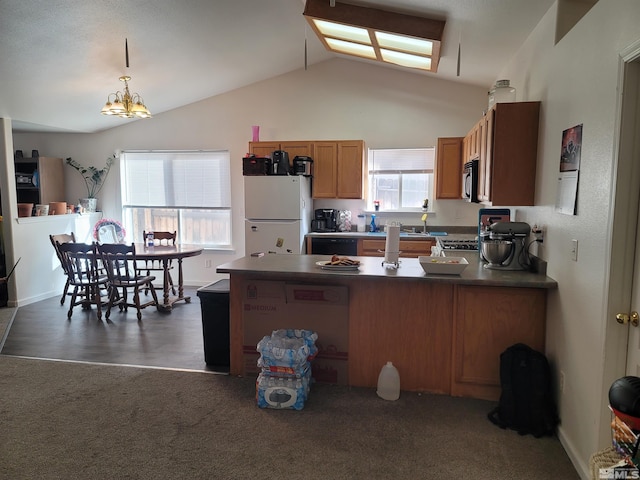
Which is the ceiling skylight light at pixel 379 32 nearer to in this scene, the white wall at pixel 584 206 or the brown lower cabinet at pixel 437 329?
the white wall at pixel 584 206

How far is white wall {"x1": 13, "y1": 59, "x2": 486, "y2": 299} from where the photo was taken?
546 centimetres

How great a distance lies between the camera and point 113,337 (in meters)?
4.12

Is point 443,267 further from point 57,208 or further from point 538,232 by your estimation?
point 57,208

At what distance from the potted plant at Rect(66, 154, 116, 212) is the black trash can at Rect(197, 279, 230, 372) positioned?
13.5 feet

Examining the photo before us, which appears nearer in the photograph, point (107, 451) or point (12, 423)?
point (107, 451)

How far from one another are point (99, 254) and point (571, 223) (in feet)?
15.1

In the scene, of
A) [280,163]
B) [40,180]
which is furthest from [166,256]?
[40,180]

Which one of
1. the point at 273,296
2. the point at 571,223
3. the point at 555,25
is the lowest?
the point at 273,296

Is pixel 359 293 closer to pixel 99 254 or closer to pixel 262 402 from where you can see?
pixel 262 402

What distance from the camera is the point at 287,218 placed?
204 inches

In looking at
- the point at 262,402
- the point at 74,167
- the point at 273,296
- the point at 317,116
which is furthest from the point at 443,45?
the point at 74,167

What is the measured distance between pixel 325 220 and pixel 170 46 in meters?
2.77

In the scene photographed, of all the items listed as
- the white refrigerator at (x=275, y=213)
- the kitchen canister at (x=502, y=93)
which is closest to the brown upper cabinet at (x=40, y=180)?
the white refrigerator at (x=275, y=213)

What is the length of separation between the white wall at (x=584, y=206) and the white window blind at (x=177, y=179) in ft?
15.0
